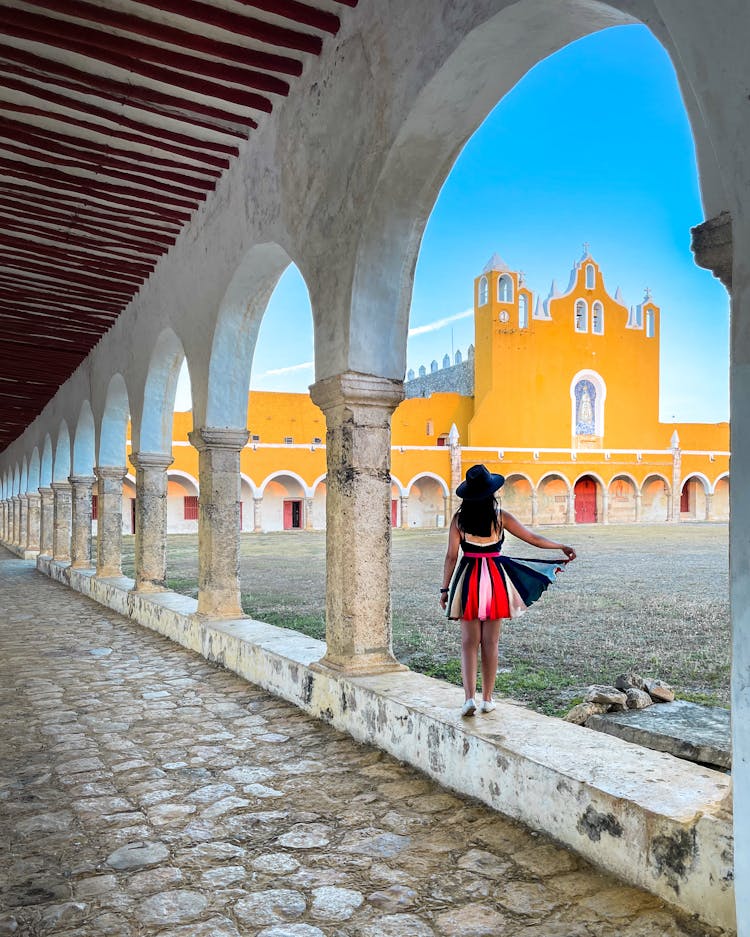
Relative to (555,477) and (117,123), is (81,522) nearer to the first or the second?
(117,123)

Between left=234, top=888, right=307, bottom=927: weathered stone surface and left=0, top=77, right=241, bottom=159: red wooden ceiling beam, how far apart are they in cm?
431

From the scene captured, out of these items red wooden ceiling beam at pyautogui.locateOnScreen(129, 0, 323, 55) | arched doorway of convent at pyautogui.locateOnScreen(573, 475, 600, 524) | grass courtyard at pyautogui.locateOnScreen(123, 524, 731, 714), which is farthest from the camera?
arched doorway of convent at pyautogui.locateOnScreen(573, 475, 600, 524)

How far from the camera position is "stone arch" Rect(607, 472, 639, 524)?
37006 millimetres

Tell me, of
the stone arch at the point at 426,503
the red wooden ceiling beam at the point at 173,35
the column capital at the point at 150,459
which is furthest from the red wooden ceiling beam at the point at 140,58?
the stone arch at the point at 426,503

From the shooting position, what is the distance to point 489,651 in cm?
340

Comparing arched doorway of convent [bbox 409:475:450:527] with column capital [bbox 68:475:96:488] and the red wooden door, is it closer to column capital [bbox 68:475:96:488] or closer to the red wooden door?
the red wooden door

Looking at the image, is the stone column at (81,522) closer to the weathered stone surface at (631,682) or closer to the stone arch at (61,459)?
the stone arch at (61,459)

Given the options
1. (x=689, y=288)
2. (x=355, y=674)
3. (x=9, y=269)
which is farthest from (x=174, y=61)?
(x=689, y=288)

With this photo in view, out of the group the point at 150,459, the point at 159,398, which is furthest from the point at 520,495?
the point at 159,398

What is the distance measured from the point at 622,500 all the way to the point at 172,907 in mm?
37300

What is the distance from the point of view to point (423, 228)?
412 centimetres

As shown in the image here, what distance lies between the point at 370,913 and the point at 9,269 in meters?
7.53

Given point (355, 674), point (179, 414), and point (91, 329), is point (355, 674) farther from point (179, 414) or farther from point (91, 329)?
point (179, 414)

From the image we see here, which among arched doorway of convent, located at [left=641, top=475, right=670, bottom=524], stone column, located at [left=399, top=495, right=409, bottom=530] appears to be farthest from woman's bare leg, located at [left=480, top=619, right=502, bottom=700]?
arched doorway of convent, located at [left=641, top=475, right=670, bottom=524]
